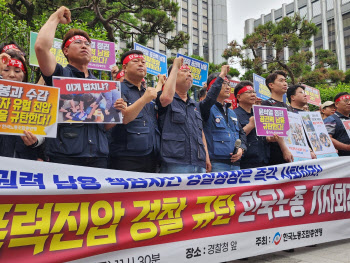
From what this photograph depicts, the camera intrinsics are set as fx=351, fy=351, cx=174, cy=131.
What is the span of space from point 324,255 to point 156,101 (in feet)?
6.94

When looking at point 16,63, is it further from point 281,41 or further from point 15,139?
point 281,41

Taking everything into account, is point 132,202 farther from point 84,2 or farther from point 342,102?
point 84,2

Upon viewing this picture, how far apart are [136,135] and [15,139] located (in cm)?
95

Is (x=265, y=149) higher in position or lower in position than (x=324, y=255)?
higher

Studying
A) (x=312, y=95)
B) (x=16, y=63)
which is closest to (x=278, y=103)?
(x=16, y=63)

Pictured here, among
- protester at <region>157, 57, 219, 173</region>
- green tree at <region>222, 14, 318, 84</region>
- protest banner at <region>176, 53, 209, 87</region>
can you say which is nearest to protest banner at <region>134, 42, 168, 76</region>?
protest banner at <region>176, 53, 209, 87</region>

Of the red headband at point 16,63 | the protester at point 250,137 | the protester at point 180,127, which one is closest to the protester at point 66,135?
the red headband at point 16,63

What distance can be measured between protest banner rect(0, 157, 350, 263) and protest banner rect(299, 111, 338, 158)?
438 mm

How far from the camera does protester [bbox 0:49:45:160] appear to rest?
269 centimetres

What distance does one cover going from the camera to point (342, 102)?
5.22 meters

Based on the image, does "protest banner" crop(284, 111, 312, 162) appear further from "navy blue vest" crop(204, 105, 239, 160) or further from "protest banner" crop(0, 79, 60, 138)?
"protest banner" crop(0, 79, 60, 138)

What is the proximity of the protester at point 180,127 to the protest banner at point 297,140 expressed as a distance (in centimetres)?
109

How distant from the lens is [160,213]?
269 cm

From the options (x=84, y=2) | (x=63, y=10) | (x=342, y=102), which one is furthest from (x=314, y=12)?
(x=63, y=10)
